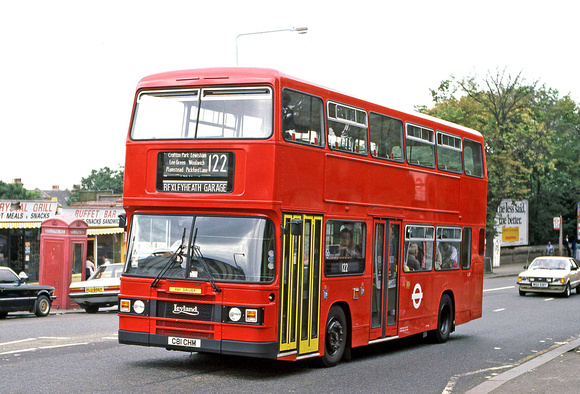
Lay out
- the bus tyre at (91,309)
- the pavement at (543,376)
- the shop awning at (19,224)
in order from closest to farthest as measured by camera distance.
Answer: the pavement at (543,376)
the bus tyre at (91,309)
the shop awning at (19,224)

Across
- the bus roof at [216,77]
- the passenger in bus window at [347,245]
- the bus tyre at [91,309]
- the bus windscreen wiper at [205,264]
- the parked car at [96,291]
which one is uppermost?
the bus roof at [216,77]

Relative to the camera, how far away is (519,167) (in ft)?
149

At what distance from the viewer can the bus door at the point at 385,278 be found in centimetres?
1348

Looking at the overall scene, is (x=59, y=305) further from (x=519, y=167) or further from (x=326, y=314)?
(x=519, y=167)

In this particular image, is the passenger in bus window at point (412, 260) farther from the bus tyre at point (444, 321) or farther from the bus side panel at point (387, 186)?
the bus tyre at point (444, 321)

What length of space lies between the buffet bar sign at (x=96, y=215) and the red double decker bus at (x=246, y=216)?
2724 cm

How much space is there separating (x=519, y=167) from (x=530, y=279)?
16376 millimetres

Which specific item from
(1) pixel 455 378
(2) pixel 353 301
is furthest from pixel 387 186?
(1) pixel 455 378

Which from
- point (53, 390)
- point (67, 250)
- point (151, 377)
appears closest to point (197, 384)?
point (151, 377)

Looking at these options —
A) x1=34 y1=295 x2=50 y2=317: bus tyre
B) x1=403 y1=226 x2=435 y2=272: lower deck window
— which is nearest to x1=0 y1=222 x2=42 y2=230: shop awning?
x1=34 y1=295 x2=50 y2=317: bus tyre

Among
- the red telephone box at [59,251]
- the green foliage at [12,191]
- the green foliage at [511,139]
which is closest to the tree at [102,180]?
the green foliage at [12,191]

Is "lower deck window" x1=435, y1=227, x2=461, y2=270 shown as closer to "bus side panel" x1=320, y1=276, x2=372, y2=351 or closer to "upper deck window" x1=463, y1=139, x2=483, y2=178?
"upper deck window" x1=463, y1=139, x2=483, y2=178

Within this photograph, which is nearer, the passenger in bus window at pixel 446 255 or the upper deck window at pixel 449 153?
the upper deck window at pixel 449 153

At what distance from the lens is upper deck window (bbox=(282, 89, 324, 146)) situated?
11008mm
